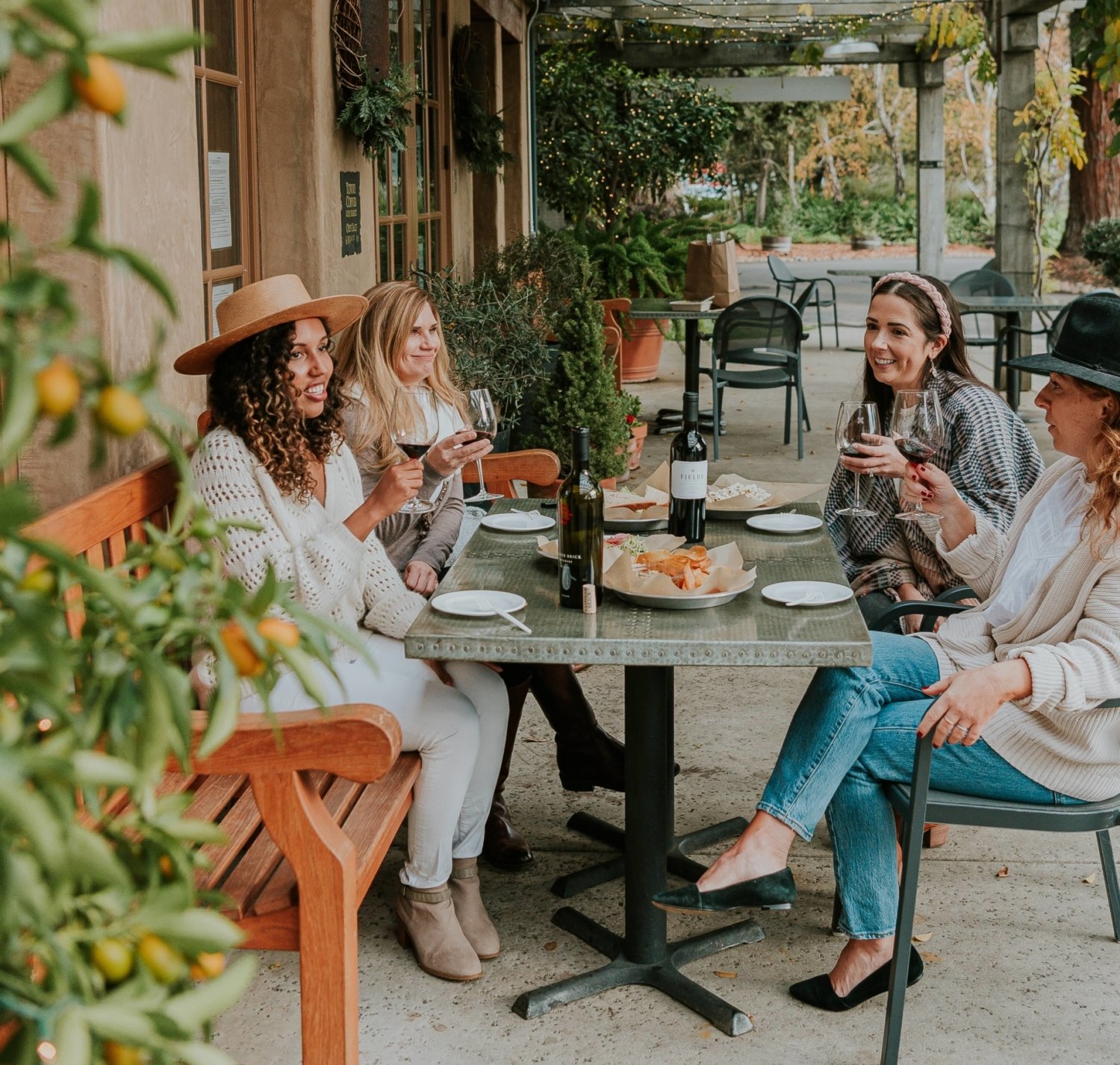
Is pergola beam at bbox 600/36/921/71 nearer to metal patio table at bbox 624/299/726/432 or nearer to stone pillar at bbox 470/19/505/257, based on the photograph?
stone pillar at bbox 470/19/505/257

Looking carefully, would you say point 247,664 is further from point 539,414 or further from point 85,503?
point 539,414

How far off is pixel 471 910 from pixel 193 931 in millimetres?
2140

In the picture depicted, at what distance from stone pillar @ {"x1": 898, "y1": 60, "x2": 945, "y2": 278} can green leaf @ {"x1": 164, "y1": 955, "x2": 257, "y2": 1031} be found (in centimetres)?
1526

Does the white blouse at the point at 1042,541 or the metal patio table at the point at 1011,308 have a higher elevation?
the metal patio table at the point at 1011,308

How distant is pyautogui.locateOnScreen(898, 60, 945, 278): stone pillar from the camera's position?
15.3 metres

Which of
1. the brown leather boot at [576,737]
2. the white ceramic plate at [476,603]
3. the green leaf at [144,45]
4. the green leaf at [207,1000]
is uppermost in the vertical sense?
the green leaf at [144,45]

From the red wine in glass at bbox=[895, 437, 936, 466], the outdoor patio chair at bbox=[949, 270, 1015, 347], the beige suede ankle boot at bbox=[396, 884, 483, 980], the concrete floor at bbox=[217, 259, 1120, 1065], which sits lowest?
the concrete floor at bbox=[217, 259, 1120, 1065]

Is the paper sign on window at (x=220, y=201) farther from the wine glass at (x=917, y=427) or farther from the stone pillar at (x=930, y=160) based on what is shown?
the stone pillar at (x=930, y=160)

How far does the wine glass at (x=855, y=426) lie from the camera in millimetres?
3025

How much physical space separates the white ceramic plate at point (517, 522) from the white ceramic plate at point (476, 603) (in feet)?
1.87

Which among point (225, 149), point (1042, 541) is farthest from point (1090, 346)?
point (225, 149)

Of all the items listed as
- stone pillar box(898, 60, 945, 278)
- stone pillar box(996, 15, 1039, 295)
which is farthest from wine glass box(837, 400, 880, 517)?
stone pillar box(898, 60, 945, 278)

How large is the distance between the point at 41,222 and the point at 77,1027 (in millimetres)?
2177

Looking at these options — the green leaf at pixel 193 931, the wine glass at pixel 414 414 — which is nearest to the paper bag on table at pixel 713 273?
the wine glass at pixel 414 414
